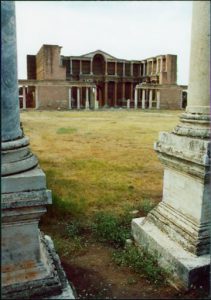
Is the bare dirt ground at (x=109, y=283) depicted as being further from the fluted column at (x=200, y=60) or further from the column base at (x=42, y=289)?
the fluted column at (x=200, y=60)

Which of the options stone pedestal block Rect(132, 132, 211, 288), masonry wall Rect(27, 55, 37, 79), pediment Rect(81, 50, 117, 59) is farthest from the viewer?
pediment Rect(81, 50, 117, 59)

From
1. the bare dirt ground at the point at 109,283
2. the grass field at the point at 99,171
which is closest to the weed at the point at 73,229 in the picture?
the grass field at the point at 99,171

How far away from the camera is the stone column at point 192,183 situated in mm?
3527

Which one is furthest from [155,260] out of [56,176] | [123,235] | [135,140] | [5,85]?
[135,140]

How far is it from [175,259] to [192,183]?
855 millimetres

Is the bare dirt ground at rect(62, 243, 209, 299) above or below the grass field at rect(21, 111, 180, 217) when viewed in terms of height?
below

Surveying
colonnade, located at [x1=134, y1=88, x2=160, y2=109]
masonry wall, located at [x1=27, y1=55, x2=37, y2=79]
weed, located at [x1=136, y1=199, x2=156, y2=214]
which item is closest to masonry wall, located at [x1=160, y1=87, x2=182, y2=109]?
colonnade, located at [x1=134, y1=88, x2=160, y2=109]

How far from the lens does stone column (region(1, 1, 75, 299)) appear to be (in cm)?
268

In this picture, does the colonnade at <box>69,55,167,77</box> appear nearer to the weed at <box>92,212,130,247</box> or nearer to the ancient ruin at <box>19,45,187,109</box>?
the ancient ruin at <box>19,45,187,109</box>

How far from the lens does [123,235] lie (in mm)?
4664

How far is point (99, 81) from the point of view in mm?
52875

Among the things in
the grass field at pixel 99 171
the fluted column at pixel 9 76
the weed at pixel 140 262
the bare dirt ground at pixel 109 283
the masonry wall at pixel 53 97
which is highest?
the masonry wall at pixel 53 97

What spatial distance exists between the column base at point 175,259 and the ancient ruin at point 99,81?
38.4m

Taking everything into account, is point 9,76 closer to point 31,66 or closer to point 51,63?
point 51,63
